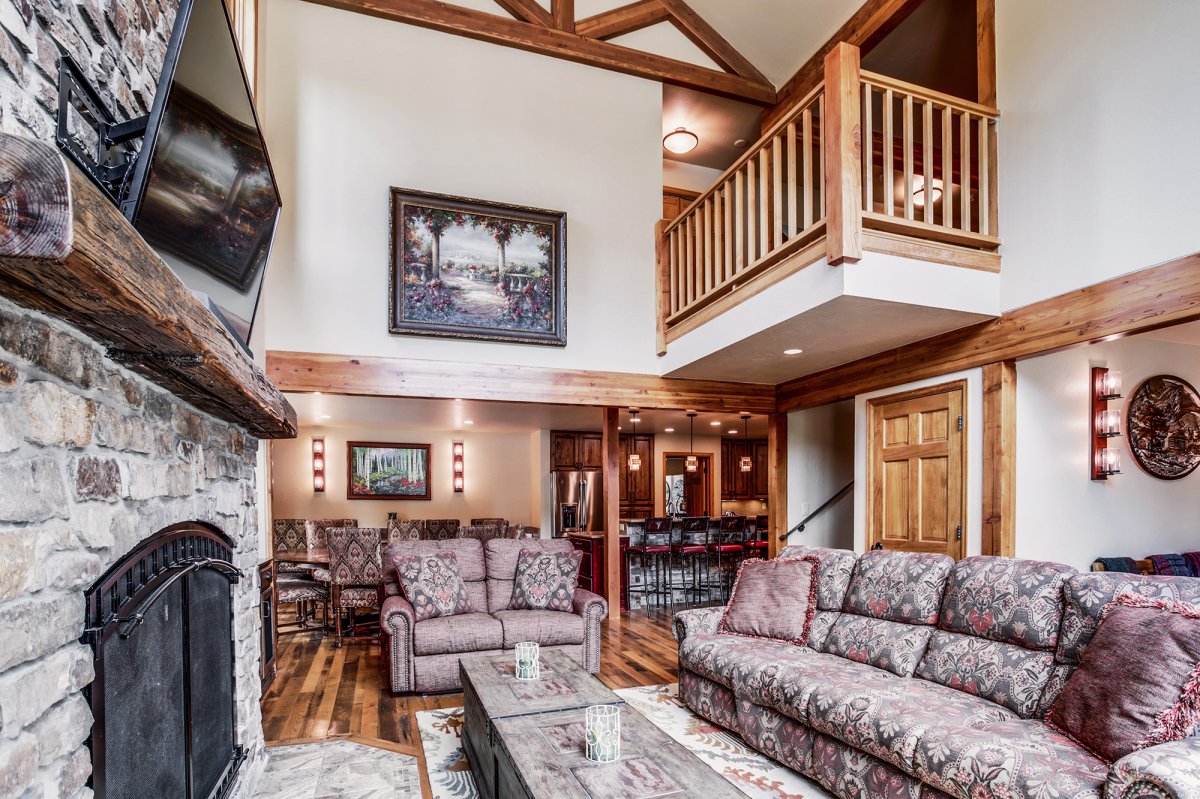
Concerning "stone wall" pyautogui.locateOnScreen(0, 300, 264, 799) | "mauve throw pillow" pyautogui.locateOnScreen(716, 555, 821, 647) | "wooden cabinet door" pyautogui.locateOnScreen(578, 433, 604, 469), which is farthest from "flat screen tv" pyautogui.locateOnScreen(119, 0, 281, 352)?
"wooden cabinet door" pyautogui.locateOnScreen(578, 433, 604, 469)

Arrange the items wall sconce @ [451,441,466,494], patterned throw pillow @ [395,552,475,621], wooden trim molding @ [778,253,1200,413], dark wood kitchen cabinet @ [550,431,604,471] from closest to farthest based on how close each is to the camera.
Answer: wooden trim molding @ [778,253,1200,413]
patterned throw pillow @ [395,552,475,621]
dark wood kitchen cabinet @ [550,431,604,471]
wall sconce @ [451,441,466,494]

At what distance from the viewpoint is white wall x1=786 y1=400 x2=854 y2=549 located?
22.7 feet

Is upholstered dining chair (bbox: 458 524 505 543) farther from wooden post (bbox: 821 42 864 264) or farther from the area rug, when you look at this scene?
wooden post (bbox: 821 42 864 264)

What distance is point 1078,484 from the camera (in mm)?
4555

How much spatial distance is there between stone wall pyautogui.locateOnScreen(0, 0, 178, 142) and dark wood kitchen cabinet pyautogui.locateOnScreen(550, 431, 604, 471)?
322 inches

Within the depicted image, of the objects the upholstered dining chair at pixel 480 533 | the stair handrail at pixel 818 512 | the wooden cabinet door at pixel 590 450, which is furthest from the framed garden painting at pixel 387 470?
the stair handrail at pixel 818 512

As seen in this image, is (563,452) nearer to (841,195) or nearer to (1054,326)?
(841,195)

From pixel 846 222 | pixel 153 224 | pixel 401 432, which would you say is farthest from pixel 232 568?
pixel 401 432

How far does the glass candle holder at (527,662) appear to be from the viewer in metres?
3.08

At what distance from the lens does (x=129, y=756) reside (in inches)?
62.1

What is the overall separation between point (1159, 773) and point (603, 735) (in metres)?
1.48

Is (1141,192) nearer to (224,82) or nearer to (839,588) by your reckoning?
(839,588)

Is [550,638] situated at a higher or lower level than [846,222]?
lower

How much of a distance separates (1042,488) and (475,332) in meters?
4.27
